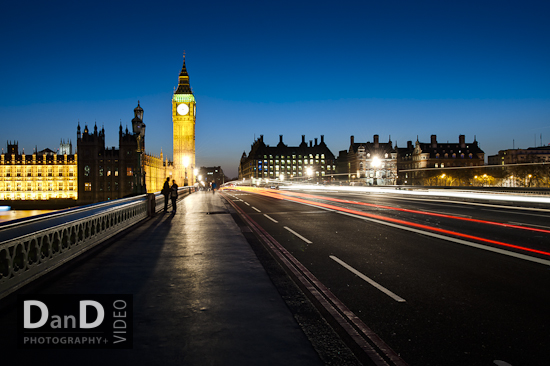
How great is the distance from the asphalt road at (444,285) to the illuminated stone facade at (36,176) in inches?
6184

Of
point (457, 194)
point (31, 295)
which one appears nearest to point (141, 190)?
point (31, 295)

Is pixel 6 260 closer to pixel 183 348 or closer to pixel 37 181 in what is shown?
pixel 183 348

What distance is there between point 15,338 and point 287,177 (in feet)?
551

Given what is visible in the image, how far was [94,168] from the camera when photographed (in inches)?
5281

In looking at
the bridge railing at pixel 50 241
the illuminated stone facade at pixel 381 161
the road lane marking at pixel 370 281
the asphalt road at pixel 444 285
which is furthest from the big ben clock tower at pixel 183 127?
the road lane marking at pixel 370 281

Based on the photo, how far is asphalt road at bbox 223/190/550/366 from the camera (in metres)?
3.72

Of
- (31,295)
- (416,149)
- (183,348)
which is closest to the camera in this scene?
(183,348)

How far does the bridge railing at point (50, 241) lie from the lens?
5590 millimetres

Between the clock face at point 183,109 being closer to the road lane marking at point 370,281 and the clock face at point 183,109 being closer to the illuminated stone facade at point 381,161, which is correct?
the illuminated stone facade at point 381,161

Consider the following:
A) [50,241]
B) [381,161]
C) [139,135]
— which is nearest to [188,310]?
[50,241]

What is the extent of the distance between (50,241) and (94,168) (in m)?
142

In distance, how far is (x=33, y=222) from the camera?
6.36 m

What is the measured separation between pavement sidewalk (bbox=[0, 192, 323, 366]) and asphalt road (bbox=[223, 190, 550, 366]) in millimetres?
1135

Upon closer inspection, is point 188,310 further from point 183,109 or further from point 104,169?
point 104,169
